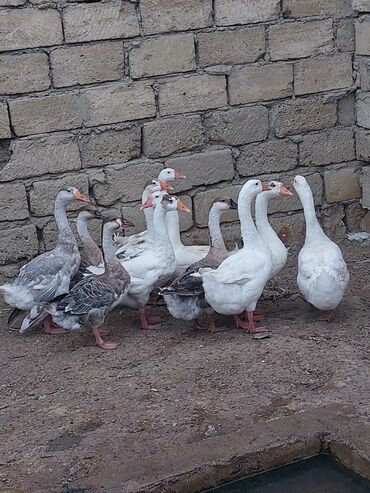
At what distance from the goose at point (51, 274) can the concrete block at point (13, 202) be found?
1.54 ft

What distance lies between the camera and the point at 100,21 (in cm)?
638

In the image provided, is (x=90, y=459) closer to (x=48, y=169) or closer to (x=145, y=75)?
(x=48, y=169)

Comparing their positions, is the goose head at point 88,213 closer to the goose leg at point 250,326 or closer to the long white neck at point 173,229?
the long white neck at point 173,229

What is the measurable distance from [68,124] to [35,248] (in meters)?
0.96

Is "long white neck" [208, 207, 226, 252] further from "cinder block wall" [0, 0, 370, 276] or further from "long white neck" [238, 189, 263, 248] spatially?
"cinder block wall" [0, 0, 370, 276]

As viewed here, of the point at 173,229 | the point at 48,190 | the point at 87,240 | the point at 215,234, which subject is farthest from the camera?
the point at 48,190

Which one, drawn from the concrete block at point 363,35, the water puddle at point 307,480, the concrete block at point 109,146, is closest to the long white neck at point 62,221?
the concrete block at point 109,146

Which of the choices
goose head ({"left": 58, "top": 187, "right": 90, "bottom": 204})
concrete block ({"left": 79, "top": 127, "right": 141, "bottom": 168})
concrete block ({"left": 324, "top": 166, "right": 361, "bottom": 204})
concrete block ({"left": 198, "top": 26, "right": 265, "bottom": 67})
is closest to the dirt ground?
goose head ({"left": 58, "top": 187, "right": 90, "bottom": 204})

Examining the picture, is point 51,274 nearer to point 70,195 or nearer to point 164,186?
point 70,195

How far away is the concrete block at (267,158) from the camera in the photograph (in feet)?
23.1

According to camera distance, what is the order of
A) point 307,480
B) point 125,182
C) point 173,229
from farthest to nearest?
point 125,182, point 173,229, point 307,480

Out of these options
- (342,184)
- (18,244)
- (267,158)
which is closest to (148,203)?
(18,244)

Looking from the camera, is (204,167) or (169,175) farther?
(204,167)

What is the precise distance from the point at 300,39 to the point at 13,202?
2.60m
